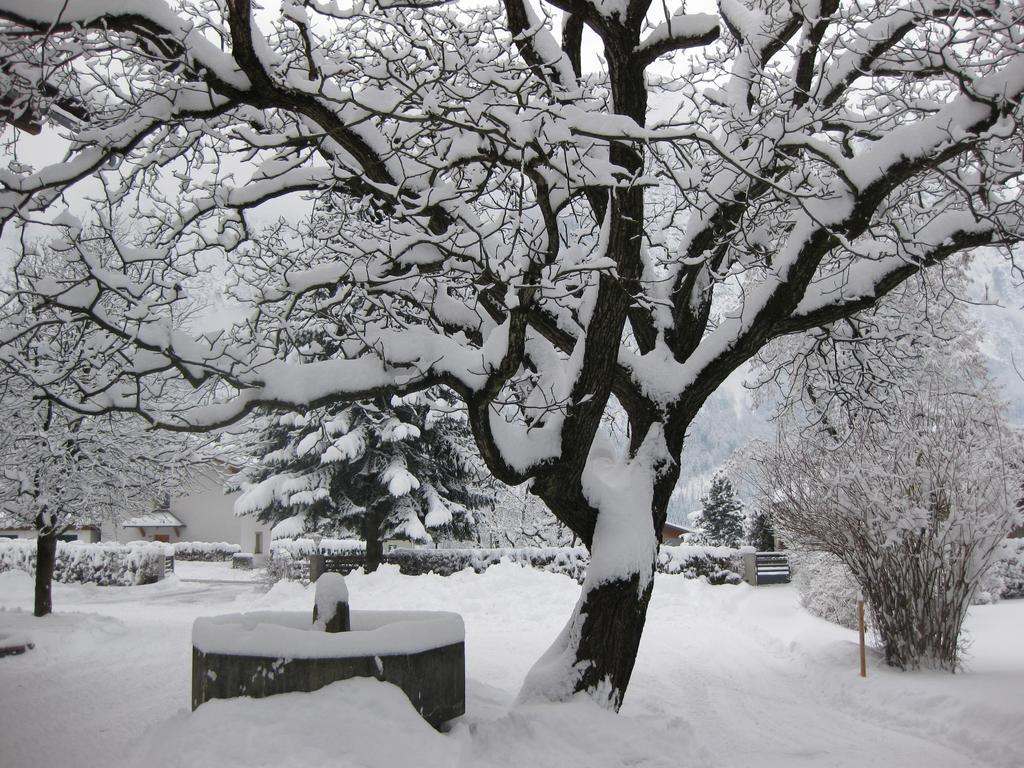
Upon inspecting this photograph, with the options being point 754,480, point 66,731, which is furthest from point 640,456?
point 754,480

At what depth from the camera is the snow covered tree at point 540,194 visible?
5.77m

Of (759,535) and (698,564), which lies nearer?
(698,564)

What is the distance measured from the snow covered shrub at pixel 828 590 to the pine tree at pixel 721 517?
23.9 meters

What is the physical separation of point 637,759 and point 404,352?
3.56m

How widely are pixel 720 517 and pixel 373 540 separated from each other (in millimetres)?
24817

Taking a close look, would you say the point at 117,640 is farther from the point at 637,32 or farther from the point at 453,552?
the point at 637,32

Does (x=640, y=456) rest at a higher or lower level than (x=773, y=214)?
lower

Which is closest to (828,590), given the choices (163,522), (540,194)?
(540,194)

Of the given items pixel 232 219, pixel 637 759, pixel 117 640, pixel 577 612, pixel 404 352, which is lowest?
pixel 117 640

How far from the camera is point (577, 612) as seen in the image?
7.30 meters

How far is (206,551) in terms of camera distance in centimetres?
4306

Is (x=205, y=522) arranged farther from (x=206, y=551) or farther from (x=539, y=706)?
(x=539, y=706)

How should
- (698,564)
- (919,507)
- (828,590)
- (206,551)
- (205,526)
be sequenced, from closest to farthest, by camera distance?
(919,507) → (828,590) → (698,564) → (206,551) → (205,526)

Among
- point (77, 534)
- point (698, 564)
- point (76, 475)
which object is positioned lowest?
point (77, 534)
